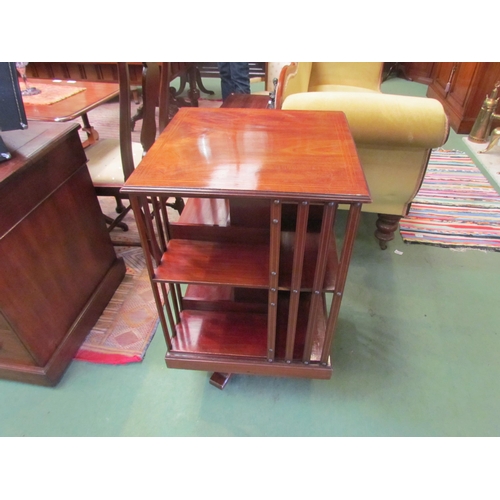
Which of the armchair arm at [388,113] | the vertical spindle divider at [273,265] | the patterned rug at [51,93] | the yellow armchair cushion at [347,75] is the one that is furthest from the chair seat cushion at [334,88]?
the vertical spindle divider at [273,265]

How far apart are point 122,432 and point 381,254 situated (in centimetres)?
149

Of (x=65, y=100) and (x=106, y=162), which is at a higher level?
(x=65, y=100)

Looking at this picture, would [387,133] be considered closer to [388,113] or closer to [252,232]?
[388,113]

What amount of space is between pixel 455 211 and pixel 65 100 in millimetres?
2360

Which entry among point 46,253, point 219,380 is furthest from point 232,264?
point 46,253

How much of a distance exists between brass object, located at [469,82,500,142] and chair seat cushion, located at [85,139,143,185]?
2.82 metres

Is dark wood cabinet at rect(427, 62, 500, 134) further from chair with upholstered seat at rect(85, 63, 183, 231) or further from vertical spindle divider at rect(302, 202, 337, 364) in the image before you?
vertical spindle divider at rect(302, 202, 337, 364)

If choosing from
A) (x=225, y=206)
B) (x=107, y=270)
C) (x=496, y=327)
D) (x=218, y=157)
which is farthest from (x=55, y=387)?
(x=496, y=327)

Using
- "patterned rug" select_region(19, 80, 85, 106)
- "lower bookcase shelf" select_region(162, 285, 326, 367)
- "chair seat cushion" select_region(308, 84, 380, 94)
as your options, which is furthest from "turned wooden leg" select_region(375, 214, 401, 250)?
"patterned rug" select_region(19, 80, 85, 106)

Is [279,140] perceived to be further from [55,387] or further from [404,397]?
[55,387]

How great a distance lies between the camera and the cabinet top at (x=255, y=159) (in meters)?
0.71

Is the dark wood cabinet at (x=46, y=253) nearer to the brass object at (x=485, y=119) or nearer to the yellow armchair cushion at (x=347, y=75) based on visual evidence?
the yellow armchair cushion at (x=347, y=75)

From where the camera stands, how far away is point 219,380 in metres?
1.21

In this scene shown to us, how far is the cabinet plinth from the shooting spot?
73 centimetres
